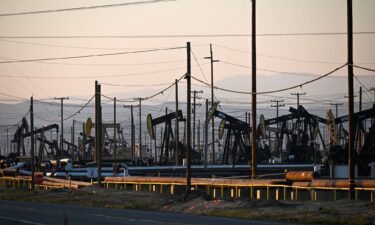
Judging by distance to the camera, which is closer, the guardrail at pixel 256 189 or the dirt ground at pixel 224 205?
the dirt ground at pixel 224 205

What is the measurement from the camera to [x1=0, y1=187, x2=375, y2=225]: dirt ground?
27953 millimetres

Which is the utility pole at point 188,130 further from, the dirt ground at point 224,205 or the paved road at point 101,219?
the paved road at point 101,219

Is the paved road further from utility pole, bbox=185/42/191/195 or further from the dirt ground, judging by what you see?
utility pole, bbox=185/42/191/195

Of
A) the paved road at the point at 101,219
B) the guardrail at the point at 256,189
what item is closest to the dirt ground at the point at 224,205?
the paved road at the point at 101,219

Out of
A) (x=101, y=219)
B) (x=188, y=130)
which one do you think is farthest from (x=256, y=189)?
(x=101, y=219)

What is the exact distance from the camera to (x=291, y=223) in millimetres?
27188

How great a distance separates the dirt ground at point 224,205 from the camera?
2795cm

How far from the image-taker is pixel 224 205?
35.2 meters

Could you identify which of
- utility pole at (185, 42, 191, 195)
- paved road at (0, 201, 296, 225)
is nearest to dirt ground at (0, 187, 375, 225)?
utility pole at (185, 42, 191, 195)

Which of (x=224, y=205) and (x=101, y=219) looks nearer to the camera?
(x=101, y=219)

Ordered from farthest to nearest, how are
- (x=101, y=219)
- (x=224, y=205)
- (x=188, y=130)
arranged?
(x=188, y=130)
(x=224, y=205)
(x=101, y=219)

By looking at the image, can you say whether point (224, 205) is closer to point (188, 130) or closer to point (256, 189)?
point (188, 130)

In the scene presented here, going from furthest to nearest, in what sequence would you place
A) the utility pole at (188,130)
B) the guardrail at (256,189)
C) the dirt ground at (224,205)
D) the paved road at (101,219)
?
the utility pole at (188,130) < the guardrail at (256,189) < the dirt ground at (224,205) < the paved road at (101,219)

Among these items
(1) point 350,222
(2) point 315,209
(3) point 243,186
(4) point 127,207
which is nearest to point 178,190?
(3) point 243,186
